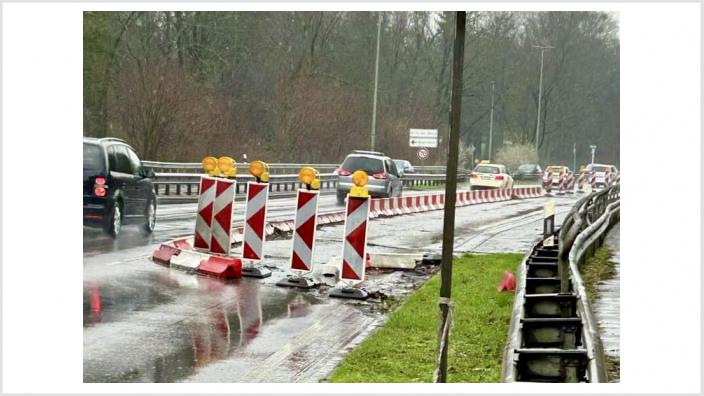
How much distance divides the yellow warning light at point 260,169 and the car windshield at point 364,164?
738 millimetres

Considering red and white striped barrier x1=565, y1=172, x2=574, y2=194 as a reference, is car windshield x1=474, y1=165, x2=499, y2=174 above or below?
above

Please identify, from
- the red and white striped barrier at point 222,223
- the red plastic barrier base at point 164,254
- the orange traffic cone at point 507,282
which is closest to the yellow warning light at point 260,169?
the red and white striped barrier at point 222,223

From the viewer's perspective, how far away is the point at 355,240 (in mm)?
Result: 11555

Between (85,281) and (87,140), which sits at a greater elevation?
(87,140)

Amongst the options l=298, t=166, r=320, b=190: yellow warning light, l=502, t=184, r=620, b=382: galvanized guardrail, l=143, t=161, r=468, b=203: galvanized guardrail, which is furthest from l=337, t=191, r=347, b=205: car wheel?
l=502, t=184, r=620, b=382: galvanized guardrail

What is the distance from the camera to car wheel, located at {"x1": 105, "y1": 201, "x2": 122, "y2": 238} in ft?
38.0

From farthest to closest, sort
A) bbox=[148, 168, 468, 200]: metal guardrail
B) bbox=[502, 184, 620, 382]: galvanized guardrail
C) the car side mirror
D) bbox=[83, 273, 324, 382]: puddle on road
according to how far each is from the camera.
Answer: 1. the car side mirror
2. bbox=[148, 168, 468, 200]: metal guardrail
3. bbox=[83, 273, 324, 382]: puddle on road
4. bbox=[502, 184, 620, 382]: galvanized guardrail

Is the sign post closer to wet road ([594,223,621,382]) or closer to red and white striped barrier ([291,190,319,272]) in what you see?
wet road ([594,223,621,382])

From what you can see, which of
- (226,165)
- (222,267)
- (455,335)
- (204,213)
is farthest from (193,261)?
(455,335)

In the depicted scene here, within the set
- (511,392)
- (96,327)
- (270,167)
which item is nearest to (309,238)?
(270,167)

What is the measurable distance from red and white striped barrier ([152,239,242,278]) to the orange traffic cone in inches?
101

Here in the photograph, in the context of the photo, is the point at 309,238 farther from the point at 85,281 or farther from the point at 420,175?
the point at 85,281

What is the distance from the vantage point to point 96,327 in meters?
9.98

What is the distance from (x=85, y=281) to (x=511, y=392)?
361 cm
